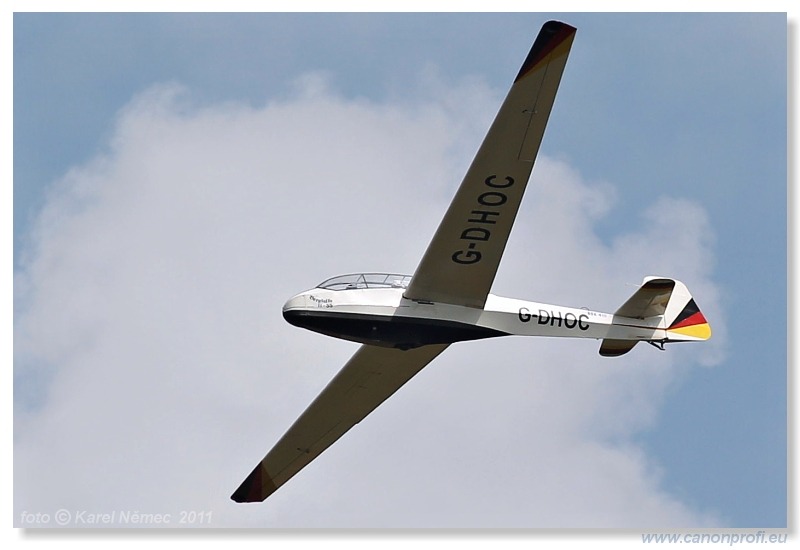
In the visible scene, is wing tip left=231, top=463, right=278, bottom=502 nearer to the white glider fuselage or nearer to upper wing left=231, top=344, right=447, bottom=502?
upper wing left=231, top=344, right=447, bottom=502

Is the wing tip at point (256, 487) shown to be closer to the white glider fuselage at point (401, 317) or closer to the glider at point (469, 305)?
the glider at point (469, 305)

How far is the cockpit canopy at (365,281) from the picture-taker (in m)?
31.7

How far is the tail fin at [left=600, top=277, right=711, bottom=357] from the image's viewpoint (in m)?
33.8

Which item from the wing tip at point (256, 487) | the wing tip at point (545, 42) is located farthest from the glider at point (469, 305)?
the wing tip at point (256, 487)

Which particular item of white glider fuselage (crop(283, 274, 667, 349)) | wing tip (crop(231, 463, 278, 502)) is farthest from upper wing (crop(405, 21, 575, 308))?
wing tip (crop(231, 463, 278, 502))

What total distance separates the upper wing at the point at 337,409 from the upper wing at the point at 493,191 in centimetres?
311

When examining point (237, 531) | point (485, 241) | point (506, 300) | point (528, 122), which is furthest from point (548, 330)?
point (237, 531)

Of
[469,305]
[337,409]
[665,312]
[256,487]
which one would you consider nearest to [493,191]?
[469,305]

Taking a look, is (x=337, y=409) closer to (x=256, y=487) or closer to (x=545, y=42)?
(x=256, y=487)

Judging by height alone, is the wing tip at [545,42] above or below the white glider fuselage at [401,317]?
above

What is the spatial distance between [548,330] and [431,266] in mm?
3692

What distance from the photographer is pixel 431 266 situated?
30734 millimetres

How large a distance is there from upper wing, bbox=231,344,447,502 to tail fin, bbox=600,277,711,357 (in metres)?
4.77

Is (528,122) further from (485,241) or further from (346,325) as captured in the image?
(346,325)
